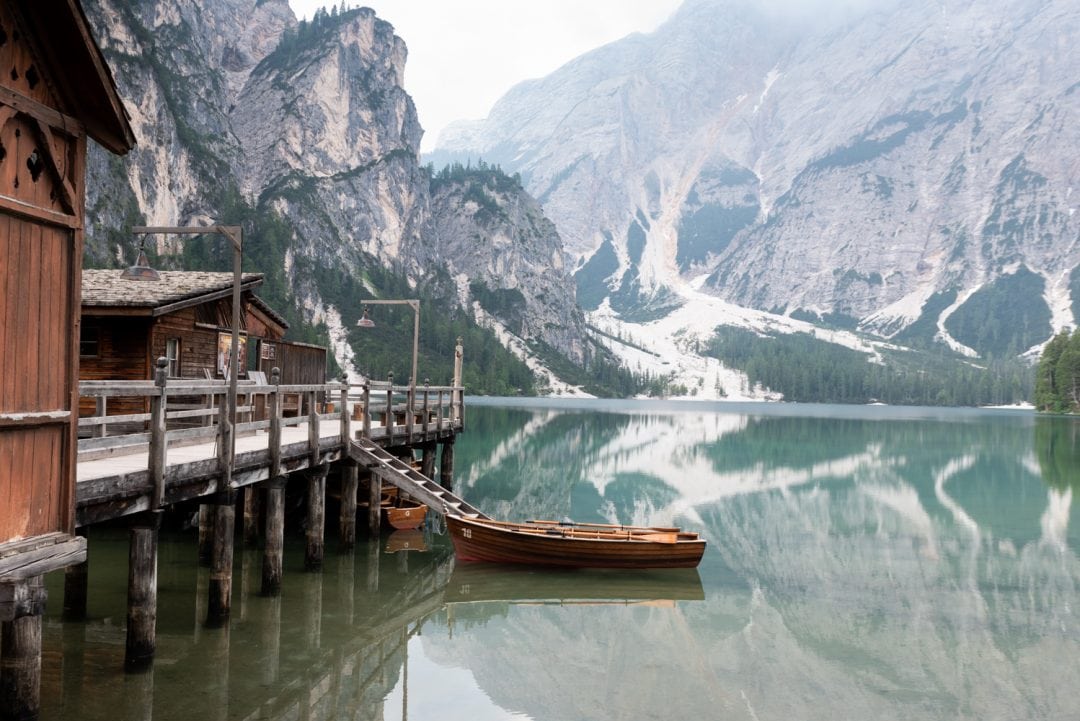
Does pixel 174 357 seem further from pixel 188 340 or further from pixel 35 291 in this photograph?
pixel 35 291

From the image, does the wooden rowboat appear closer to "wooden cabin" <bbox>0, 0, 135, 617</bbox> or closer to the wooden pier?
the wooden pier

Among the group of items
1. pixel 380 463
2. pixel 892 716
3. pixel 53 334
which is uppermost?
pixel 53 334

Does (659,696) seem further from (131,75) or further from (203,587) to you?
(131,75)

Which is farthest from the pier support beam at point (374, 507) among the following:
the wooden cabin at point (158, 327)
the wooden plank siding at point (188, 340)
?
the wooden plank siding at point (188, 340)

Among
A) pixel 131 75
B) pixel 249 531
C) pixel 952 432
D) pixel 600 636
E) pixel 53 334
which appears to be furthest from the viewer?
pixel 131 75

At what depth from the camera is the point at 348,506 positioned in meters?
26.3

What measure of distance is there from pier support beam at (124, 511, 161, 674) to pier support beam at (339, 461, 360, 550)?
37.2ft

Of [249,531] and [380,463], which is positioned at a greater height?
[380,463]

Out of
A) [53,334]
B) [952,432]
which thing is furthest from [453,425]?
[952,432]

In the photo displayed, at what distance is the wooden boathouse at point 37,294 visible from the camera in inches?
389

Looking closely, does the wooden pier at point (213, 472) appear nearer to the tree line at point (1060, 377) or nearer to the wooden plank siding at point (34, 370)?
the wooden plank siding at point (34, 370)

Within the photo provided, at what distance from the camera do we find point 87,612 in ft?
58.8

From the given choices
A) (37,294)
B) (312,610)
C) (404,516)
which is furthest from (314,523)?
(37,294)

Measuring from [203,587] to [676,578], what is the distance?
41.7 feet
